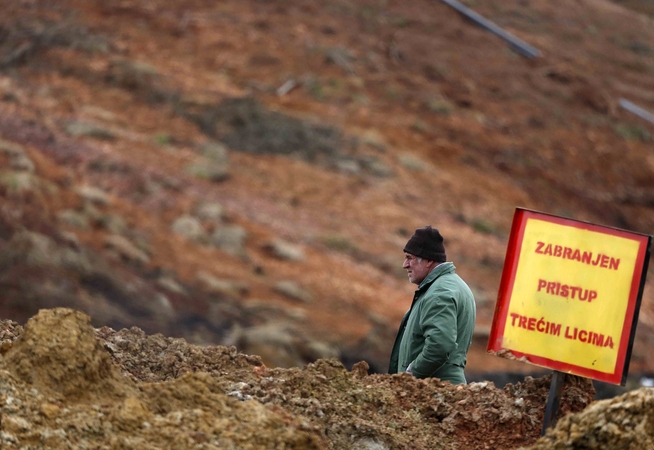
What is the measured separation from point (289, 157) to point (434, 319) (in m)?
17.2

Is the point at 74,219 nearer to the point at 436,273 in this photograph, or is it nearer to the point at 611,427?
the point at 436,273

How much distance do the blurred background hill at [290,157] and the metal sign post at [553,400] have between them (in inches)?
333

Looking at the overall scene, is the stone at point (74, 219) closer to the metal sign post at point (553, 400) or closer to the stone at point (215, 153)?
the stone at point (215, 153)

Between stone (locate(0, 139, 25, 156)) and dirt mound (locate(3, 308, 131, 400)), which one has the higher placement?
dirt mound (locate(3, 308, 131, 400))

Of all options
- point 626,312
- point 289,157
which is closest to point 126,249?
point 289,157

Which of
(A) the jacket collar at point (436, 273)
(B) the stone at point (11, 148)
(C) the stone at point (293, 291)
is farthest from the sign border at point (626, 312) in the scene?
(B) the stone at point (11, 148)

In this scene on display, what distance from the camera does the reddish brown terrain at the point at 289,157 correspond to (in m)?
14.6

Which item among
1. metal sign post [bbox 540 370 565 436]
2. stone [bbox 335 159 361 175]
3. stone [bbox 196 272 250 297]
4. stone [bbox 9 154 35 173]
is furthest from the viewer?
stone [bbox 335 159 361 175]

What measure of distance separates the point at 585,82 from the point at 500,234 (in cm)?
1038

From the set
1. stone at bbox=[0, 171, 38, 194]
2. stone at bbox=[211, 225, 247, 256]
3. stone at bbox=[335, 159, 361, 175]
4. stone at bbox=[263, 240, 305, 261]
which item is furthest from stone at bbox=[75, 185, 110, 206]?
stone at bbox=[335, 159, 361, 175]

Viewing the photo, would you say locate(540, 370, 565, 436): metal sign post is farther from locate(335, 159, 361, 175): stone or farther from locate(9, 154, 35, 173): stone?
locate(335, 159, 361, 175): stone

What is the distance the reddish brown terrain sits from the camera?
14.6 metres

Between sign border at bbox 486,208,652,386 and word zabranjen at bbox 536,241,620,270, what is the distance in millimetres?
87

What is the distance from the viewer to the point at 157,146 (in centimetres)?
2042
